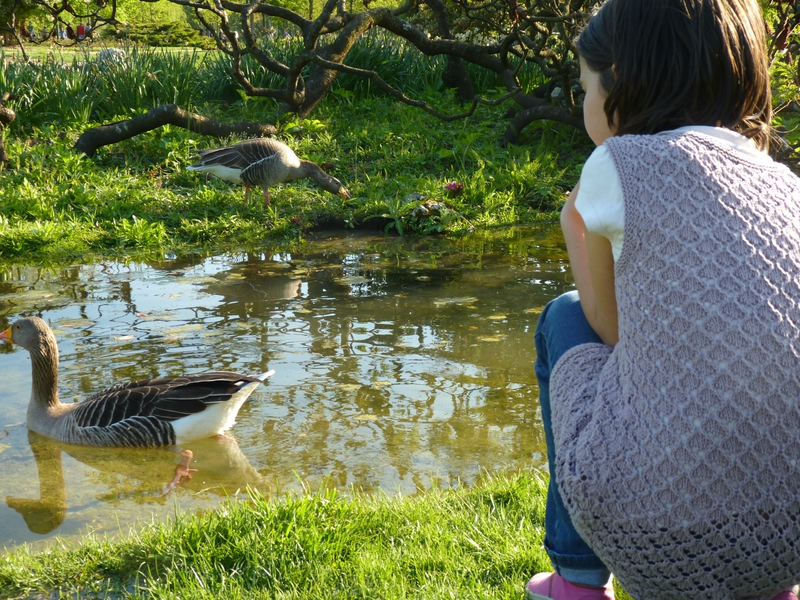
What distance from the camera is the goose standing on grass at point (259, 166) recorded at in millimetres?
8945

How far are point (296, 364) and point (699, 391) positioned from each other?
364 cm

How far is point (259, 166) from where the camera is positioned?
8844 millimetres

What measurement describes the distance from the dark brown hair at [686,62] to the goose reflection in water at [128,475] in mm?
2371

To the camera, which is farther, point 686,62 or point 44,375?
point 44,375

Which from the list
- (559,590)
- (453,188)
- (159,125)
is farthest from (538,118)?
(559,590)

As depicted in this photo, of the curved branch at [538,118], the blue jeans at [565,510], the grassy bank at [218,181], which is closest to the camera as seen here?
the blue jeans at [565,510]

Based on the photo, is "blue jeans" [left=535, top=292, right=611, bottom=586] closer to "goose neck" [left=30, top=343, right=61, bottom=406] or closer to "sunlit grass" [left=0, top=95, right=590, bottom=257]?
"goose neck" [left=30, top=343, right=61, bottom=406]

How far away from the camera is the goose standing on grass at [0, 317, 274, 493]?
163 inches

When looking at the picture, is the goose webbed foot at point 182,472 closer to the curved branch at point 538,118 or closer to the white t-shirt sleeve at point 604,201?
the white t-shirt sleeve at point 604,201

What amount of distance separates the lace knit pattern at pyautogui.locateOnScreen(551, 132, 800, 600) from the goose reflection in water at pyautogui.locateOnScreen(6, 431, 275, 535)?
6.88 feet

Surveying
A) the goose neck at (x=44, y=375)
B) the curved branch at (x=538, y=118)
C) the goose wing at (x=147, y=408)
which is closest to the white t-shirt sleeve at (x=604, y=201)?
the goose wing at (x=147, y=408)

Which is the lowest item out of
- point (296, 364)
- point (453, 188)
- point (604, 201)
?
point (296, 364)

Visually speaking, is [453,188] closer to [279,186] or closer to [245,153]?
[279,186]

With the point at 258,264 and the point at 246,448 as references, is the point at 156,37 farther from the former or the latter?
the point at 246,448
